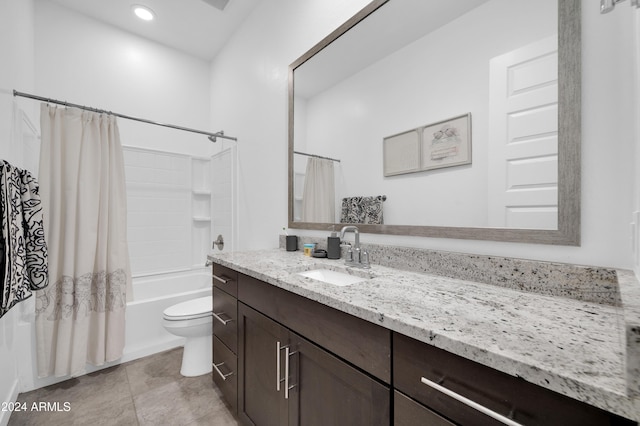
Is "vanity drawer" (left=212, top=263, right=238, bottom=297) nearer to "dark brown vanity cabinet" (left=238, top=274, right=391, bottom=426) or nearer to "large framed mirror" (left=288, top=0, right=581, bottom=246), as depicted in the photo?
"dark brown vanity cabinet" (left=238, top=274, right=391, bottom=426)

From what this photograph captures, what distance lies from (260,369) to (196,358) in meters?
1.00

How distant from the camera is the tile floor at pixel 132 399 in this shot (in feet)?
A: 4.71

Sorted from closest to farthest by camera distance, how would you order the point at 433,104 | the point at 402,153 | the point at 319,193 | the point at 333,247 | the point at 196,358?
the point at 433,104 → the point at 402,153 → the point at 333,247 → the point at 319,193 → the point at 196,358

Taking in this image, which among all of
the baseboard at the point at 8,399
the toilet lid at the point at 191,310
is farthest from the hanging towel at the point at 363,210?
the baseboard at the point at 8,399

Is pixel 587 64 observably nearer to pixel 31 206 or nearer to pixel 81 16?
pixel 31 206

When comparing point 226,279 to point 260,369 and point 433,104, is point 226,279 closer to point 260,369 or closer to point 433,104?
point 260,369

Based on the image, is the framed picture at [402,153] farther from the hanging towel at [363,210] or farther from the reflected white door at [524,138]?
the reflected white door at [524,138]

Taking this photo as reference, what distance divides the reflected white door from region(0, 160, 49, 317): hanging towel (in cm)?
194

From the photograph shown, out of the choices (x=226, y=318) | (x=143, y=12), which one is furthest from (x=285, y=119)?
(x=143, y=12)

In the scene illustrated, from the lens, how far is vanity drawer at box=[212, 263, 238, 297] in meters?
1.37

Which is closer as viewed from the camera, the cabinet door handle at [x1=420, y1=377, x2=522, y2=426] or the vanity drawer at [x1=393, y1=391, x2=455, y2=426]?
the cabinet door handle at [x1=420, y1=377, x2=522, y2=426]

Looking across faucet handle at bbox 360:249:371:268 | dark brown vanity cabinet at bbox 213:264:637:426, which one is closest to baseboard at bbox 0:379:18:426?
dark brown vanity cabinet at bbox 213:264:637:426

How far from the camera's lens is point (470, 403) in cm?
50

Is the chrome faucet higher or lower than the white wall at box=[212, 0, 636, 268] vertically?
lower
